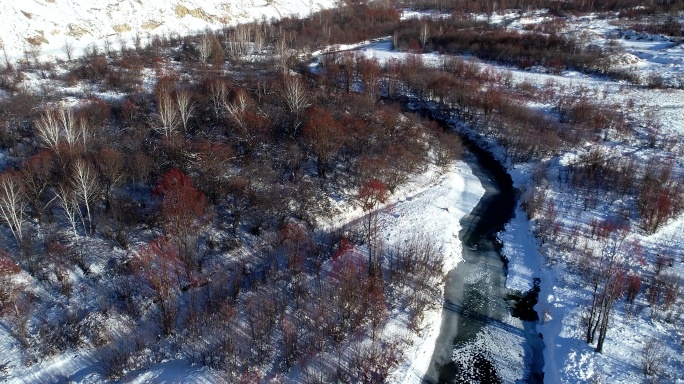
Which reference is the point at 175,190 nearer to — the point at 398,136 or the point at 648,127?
the point at 398,136

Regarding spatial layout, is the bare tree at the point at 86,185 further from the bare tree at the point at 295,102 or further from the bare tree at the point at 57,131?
the bare tree at the point at 295,102

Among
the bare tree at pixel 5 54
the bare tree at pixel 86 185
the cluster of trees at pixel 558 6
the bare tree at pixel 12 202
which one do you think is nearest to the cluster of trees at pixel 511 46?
the cluster of trees at pixel 558 6

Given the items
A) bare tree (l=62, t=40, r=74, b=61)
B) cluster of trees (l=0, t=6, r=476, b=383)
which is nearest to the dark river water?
cluster of trees (l=0, t=6, r=476, b=383)

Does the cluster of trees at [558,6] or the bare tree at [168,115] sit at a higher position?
the cluster of trees at [558,6]

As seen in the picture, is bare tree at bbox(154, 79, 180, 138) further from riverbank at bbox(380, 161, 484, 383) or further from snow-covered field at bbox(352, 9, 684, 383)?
snow-covered field at bbox(352, 9, 684, 383)

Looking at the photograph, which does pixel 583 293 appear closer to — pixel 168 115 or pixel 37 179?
pixel 168 115
